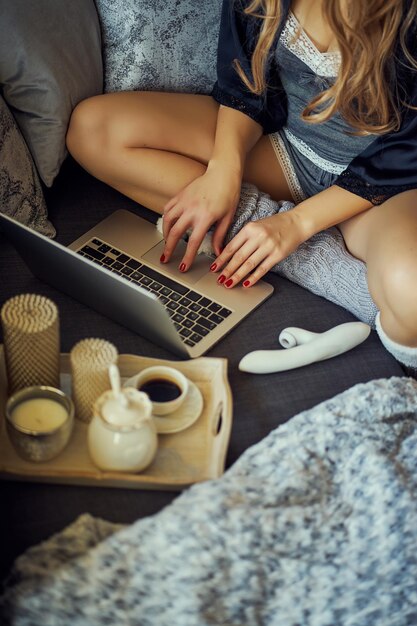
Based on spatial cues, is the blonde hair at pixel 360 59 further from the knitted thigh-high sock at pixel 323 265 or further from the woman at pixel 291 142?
the knitted thigh-high sock at pixel 323 265

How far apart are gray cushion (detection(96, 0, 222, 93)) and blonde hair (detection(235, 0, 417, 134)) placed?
163 millimetres

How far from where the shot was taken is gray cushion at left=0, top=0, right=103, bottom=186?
1380 millimetres

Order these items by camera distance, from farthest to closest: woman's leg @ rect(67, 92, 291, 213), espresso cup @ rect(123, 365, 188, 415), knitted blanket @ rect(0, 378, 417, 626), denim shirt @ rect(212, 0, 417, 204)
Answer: woman's leg @ rect(67, 92, 291, 213)
denim shirt @ rect(212, 0, 417, 204)
espresso cup @ rect(123, 365, 188, 415)
knitted blanket @ rect(0, 378, 417, 626)

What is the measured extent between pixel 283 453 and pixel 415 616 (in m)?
0.25

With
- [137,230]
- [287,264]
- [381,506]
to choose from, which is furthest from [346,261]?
[381,506]

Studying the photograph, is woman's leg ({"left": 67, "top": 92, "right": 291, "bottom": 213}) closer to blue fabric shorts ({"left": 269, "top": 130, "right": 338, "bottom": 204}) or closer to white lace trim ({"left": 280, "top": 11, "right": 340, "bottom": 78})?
blue fabric shorts ({"left": 269, "top": 130, "right": 338, "bottom": 204})

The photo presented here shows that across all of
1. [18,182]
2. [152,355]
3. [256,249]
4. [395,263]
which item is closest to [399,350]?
[395,263]

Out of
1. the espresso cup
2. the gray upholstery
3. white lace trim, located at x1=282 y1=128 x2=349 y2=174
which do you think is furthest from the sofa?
white lace trim, located at x1=282 y1=128 x2=349 y2=174

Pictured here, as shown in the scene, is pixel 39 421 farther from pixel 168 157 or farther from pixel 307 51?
pixel 307 51

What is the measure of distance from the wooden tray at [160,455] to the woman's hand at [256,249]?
24 cm

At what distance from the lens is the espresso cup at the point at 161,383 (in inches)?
42.9

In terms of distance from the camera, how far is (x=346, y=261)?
1.39 m

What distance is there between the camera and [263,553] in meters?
0.92

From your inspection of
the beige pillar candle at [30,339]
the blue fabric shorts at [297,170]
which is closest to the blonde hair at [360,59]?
the blue fabric shorts at [297,170]
